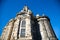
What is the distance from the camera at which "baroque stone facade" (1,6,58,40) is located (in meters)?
31.2

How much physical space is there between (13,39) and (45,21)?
13392 mm

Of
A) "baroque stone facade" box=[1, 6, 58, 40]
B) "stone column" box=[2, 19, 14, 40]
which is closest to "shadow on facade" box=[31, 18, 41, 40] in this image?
"baroque stone facade" box=[1, 6, 58, 40]

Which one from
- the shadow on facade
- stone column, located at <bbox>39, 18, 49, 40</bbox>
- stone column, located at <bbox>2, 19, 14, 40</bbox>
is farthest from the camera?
stone column, located at <bbox>2, 19, 14, 40</bbox>

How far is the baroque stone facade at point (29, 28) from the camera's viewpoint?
3122cm

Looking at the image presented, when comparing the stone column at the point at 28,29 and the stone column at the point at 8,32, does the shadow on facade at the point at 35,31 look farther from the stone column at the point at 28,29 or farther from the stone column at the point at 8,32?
the stone column at the point at 8,32

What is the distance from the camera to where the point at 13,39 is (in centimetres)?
3028

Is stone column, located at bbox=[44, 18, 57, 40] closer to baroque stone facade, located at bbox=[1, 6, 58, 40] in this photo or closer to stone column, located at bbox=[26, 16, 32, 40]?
baroque stone facade, located at bbox=[1, 6, 58, 40]

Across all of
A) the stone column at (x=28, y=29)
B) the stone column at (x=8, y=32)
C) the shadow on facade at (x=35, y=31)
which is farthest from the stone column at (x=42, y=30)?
the stone column at (x=8, y=32)

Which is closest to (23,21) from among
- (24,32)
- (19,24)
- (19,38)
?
(19,24)

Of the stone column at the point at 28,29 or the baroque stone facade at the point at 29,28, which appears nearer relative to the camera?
the stone column at the point at 28,29

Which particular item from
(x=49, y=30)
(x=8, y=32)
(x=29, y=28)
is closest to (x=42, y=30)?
(x=49, y=30)

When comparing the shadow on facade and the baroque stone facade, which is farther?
the shadow on facade

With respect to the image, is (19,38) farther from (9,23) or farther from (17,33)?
(9,23)

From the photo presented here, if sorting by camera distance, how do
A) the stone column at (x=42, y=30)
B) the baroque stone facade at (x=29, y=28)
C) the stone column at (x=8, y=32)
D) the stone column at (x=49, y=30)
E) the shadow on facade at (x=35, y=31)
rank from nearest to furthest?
the baroque stone facade at (x=29, y=28), the shadow on facade at (x=35, y=31), the stone column at (x=42, y=30), the stone column at (x=49, y=30), the stone column at (x=8, y=32)
